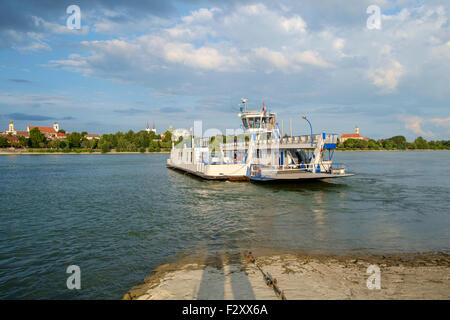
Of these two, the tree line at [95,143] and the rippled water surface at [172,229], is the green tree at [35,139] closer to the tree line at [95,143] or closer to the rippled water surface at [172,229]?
the tree line at [95,143]

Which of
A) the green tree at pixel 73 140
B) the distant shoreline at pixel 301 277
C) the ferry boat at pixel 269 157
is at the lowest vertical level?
the distant shoreline at pixel 301 277

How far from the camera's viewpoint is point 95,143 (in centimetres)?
15838

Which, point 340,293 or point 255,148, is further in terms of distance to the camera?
point 255,148

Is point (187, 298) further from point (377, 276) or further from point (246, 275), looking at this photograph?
point (377, 276)

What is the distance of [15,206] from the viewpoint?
2195 centimetres

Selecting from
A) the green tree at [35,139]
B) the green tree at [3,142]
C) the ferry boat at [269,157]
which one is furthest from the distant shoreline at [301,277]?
the green tree at [3,142]

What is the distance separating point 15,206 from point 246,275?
69.7 ft

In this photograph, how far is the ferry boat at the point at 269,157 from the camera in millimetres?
29859

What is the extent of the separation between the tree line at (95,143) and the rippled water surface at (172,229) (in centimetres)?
13278

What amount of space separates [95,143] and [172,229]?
159 m

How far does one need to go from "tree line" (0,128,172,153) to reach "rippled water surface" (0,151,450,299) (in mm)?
132782

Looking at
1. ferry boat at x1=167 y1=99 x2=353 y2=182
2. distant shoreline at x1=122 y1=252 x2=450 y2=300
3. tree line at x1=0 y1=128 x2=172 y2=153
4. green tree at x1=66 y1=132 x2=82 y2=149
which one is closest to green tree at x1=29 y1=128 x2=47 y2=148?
tree line at x1=0 y1=128 x2=172 y2=153

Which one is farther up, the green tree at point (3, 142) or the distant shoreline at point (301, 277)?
the green tree at point (3, 142)
